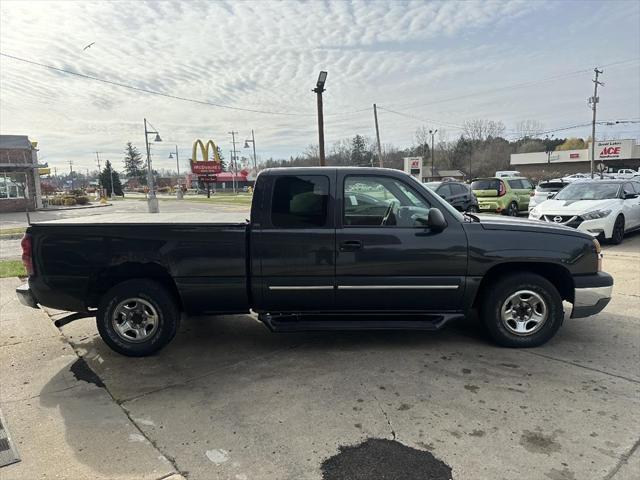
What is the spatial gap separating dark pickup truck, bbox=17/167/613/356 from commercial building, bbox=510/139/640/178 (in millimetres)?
75809

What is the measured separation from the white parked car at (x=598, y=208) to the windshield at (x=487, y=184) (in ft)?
14.5

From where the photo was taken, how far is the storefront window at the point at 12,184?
30219 mm

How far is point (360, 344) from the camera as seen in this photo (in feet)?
15.4

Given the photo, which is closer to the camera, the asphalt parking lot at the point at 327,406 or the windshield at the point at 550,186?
the asphalt parking lot at the point at 327,406

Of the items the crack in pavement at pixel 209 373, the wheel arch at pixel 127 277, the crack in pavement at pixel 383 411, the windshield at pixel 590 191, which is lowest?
the crack in pavement at pixel 383 411

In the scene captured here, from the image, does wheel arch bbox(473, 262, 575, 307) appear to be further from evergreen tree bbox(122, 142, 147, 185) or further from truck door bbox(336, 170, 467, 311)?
evergreen tree bbox(122, 142, 147, 185)

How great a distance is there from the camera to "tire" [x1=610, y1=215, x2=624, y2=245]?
10681mm

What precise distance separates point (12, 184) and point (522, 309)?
3516 centimetres

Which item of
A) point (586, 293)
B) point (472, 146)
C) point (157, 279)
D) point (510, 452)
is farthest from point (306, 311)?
point (472, 146)

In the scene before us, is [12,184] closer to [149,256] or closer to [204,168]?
[204,168]

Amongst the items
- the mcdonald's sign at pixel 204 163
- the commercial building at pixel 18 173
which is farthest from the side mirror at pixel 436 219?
the mcdonald's sign at pixel 204 163

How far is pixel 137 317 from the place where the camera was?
175 inches

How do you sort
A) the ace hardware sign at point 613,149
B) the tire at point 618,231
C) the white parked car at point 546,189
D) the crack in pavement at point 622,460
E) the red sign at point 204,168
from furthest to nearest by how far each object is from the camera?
the ace hardware sign at point 613,149
the red sign at point 204,168
the white parked car at point 546,189
the tire at point 618,231
the crack in pavement at point 622,460

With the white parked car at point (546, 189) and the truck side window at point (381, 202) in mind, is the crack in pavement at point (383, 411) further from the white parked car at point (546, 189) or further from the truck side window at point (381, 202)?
the white parked car at point (546, 189)
